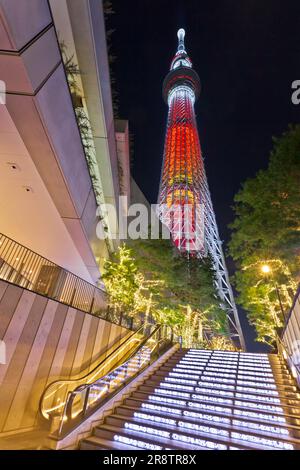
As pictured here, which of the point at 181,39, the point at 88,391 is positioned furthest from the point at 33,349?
the point at 181,39

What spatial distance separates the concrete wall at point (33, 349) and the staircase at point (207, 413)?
70.3 inches

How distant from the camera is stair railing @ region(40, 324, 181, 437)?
3471mm

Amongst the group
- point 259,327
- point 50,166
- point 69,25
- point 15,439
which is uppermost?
point 69,25

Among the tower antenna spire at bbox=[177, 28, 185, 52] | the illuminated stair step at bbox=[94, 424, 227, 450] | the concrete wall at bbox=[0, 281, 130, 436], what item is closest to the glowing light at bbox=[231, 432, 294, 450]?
the illuminated stair step at bbox=[94, 424, 227, 450]

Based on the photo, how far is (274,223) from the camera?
7.89m

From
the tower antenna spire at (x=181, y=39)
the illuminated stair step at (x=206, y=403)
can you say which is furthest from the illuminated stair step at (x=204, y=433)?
the tower antenna spire at (x=181, y=39)

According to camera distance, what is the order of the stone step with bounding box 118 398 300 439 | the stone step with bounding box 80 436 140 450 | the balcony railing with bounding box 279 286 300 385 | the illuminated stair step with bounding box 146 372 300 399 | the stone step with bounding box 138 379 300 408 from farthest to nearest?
the balcony railing with bounding box 279 286 300 385 → the illuminated stair step with bounding box 146 372 300 399 → the stone step with bounding box 138 379 300 408 → the stone step with bounding box 118 398 300 439 → the stone step with bounding box 80 436 140 450

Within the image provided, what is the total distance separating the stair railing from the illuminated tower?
16.9 m

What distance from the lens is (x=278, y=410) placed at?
12.7 ft

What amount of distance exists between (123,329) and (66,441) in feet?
16.8

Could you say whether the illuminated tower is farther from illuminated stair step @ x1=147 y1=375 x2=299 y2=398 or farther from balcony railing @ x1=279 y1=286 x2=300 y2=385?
illuminated stair step @ x1=147 y1=375 x2=299 y2=398

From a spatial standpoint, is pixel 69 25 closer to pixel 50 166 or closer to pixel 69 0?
pixel 69 0
